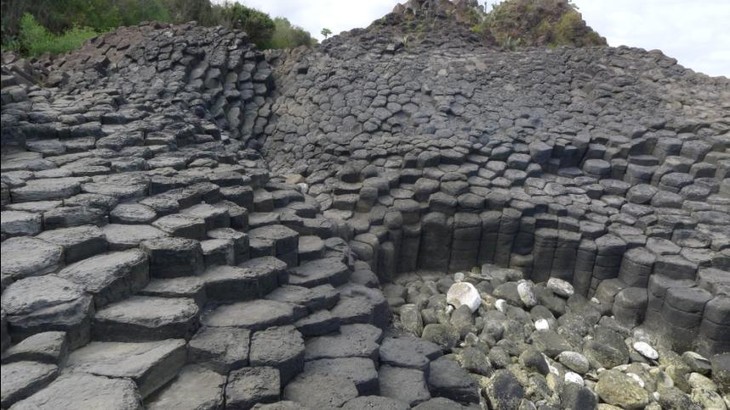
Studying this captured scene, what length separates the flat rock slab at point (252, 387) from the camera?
2.57m

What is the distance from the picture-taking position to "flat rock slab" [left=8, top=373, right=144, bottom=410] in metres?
2.16

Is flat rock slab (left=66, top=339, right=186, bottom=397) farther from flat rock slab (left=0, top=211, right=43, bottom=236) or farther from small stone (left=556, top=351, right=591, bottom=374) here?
small stone (left=556, top=351, right=591, bottom=374)

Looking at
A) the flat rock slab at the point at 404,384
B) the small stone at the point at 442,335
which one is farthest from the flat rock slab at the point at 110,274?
the small stone at the point at 442,335

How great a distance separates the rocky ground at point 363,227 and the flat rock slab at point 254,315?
0.06ft

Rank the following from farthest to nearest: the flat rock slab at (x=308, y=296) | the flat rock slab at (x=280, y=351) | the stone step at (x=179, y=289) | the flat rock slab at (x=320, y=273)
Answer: the flat rock slab at (x=320, y=273) < the flat rock slab at (x=308, y=296) < the stone step at (x=179, y=289) < the flat rock slab at (x=280, y=351)

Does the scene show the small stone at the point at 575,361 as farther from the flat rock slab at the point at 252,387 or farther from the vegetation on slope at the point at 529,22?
the vegetation on slope at the point at 529,22

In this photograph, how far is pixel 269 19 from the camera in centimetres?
1594

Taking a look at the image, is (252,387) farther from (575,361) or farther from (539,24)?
(539,24)

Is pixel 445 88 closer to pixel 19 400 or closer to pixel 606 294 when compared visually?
pixel 606 294

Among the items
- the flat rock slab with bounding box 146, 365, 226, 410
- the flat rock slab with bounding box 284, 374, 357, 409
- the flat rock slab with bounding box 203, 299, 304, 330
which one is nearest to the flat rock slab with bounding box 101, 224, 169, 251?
the flat rock slab with bounding box 203, 299, 304, 330

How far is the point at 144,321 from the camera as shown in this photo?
2.71m

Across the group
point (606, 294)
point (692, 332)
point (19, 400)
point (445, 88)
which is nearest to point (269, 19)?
point (445, 88)

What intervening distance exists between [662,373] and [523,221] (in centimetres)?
245

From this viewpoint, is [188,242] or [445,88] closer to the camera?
[188,242]
